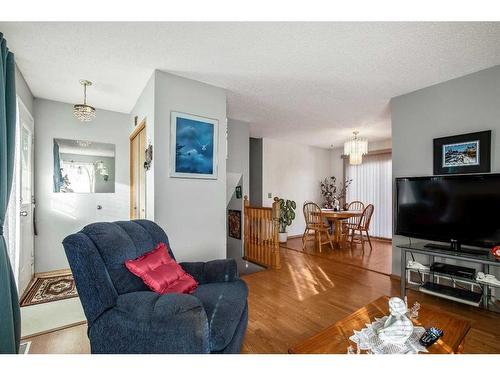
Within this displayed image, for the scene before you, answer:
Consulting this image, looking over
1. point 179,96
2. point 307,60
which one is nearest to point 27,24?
point 179,96

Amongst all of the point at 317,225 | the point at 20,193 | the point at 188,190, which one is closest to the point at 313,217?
the point at 317,225

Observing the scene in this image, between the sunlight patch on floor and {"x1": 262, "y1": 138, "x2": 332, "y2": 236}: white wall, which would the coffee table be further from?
{"x1": 262, "y1": 138, "x2": 332, "y2": 236}: white wall

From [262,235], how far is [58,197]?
2.93m

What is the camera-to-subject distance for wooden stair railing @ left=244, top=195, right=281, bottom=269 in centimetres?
351

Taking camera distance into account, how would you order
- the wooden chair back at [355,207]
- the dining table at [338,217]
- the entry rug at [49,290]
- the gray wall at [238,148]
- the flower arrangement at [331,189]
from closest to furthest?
the entry rug at [49,290] → the gray wall at [238,148] → the dining table at [338,217] → the wooden chair back at [355,207] → the flower arrangement at [331,189]

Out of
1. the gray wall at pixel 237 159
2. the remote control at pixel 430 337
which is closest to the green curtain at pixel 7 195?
the remote control at pixel 430 337

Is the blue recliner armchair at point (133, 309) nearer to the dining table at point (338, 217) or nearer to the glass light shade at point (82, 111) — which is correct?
the glass light shade at point (82, 111)

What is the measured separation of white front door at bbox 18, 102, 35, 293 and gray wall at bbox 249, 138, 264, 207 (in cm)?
384

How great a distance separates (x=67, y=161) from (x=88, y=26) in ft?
7.33

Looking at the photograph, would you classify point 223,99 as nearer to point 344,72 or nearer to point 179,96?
point 179,96

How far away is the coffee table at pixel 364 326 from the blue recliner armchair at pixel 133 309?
411 mm

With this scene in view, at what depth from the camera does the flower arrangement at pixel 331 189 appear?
618 centimetres

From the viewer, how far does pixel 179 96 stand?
99.4 inches

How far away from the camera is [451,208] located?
2406mm
